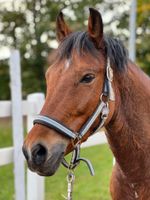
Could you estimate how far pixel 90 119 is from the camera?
2436mm

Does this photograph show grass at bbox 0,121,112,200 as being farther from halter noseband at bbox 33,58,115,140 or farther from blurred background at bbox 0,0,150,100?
blurred background at bbox 0,0,150,100

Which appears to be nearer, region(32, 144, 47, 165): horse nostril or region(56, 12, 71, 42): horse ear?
region(32, 144, 47, 165): horse nostril

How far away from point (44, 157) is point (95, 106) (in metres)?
0.44

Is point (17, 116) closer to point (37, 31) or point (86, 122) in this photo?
point (86, 122)

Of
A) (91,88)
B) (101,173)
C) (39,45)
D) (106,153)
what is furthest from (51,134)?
(39,45)

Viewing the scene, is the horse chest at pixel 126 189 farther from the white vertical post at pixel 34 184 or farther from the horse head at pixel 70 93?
the white vertical post at pixel 34 184

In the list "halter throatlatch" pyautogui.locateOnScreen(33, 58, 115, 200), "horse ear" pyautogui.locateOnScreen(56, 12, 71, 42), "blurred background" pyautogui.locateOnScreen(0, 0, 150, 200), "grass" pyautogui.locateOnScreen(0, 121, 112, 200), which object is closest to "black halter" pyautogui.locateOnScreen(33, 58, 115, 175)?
"halter throatlatch" pyautogui.locateOnScreen(33, 58, 115, 200)

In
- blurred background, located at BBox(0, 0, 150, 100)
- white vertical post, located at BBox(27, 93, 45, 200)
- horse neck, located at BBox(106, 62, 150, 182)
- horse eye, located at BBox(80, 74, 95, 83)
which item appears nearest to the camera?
horse eye, located at BBox(80, 74, 95, 83)

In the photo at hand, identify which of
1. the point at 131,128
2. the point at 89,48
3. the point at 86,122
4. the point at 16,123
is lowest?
the point at 16,123

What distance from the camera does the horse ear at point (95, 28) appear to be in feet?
8.05

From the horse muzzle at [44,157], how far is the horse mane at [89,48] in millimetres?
566

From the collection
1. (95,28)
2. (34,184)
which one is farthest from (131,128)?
(34,184)

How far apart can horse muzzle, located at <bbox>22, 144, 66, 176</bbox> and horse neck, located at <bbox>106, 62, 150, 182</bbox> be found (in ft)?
1.67

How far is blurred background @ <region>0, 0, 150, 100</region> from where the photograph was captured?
18547 mm
